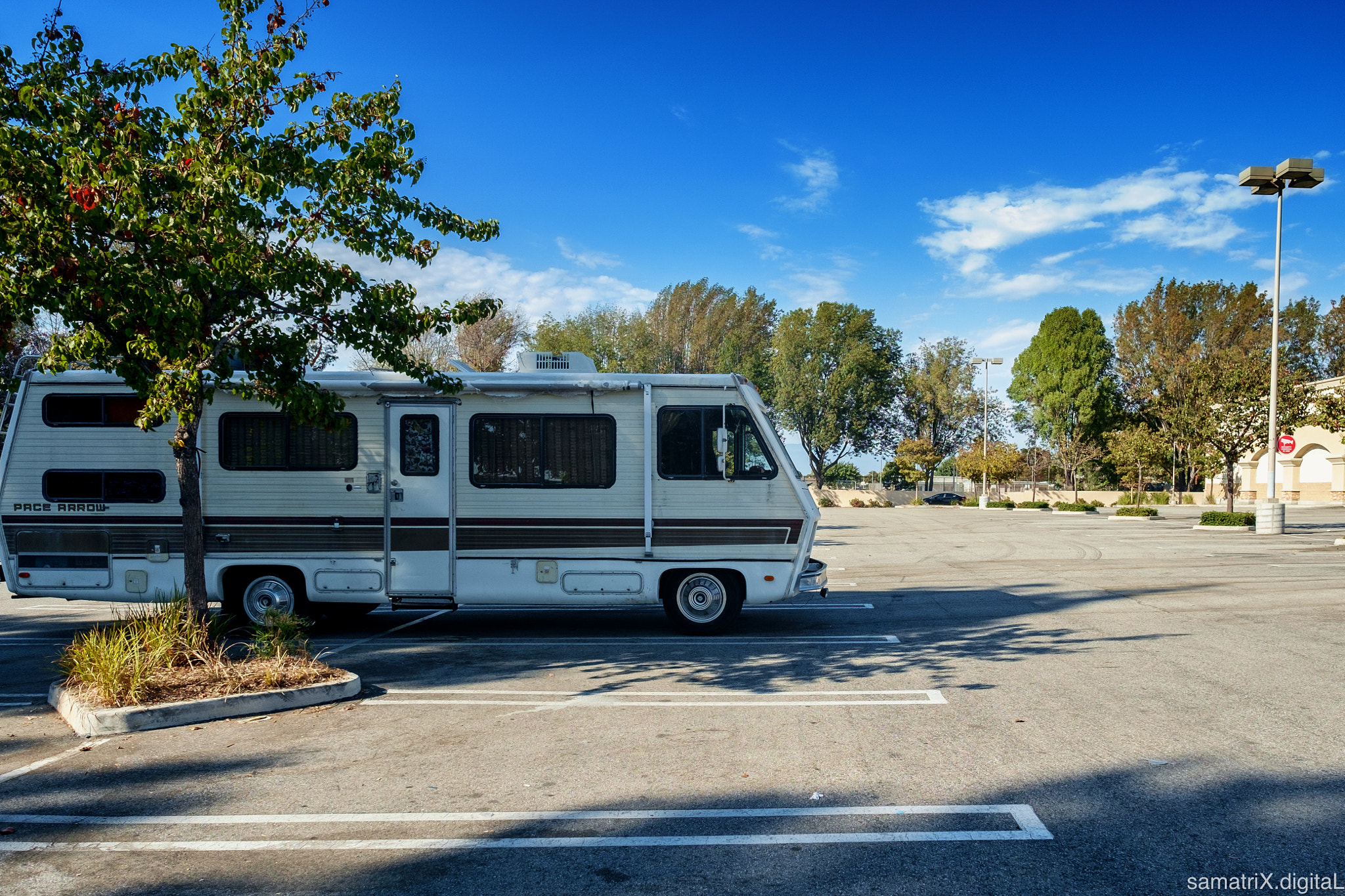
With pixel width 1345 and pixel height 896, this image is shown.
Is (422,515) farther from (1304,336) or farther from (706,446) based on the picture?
(1304,336)

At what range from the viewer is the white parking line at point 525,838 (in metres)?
4.25

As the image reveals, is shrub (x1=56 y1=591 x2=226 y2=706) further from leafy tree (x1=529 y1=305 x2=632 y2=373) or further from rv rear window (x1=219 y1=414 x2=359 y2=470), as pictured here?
leafy tree (x1=529 y1=305 x2=632 y2=373)

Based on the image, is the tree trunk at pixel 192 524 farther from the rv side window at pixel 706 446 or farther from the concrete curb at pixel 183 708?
the rv side window at pixel 706 446

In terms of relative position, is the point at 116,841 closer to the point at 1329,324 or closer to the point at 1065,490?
the point at 1065,490

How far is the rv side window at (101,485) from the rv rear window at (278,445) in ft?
2.77

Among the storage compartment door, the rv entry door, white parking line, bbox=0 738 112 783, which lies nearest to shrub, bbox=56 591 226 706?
white parking line, bbox=0 738 112 783

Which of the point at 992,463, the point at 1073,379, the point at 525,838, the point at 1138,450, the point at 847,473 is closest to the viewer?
the point at 525,838

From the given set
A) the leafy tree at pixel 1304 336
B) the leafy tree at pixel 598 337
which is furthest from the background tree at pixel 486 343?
the leafy tree at pixel 1304 336

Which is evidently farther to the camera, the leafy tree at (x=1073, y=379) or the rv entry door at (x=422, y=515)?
the leafy tree at (x=1073, y=379)

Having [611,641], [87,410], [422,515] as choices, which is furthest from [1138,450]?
[87,410]

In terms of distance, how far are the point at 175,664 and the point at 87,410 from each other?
171 inches

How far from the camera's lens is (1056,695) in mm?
7066

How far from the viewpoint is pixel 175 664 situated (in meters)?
6.98

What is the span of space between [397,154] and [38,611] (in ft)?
31.5
